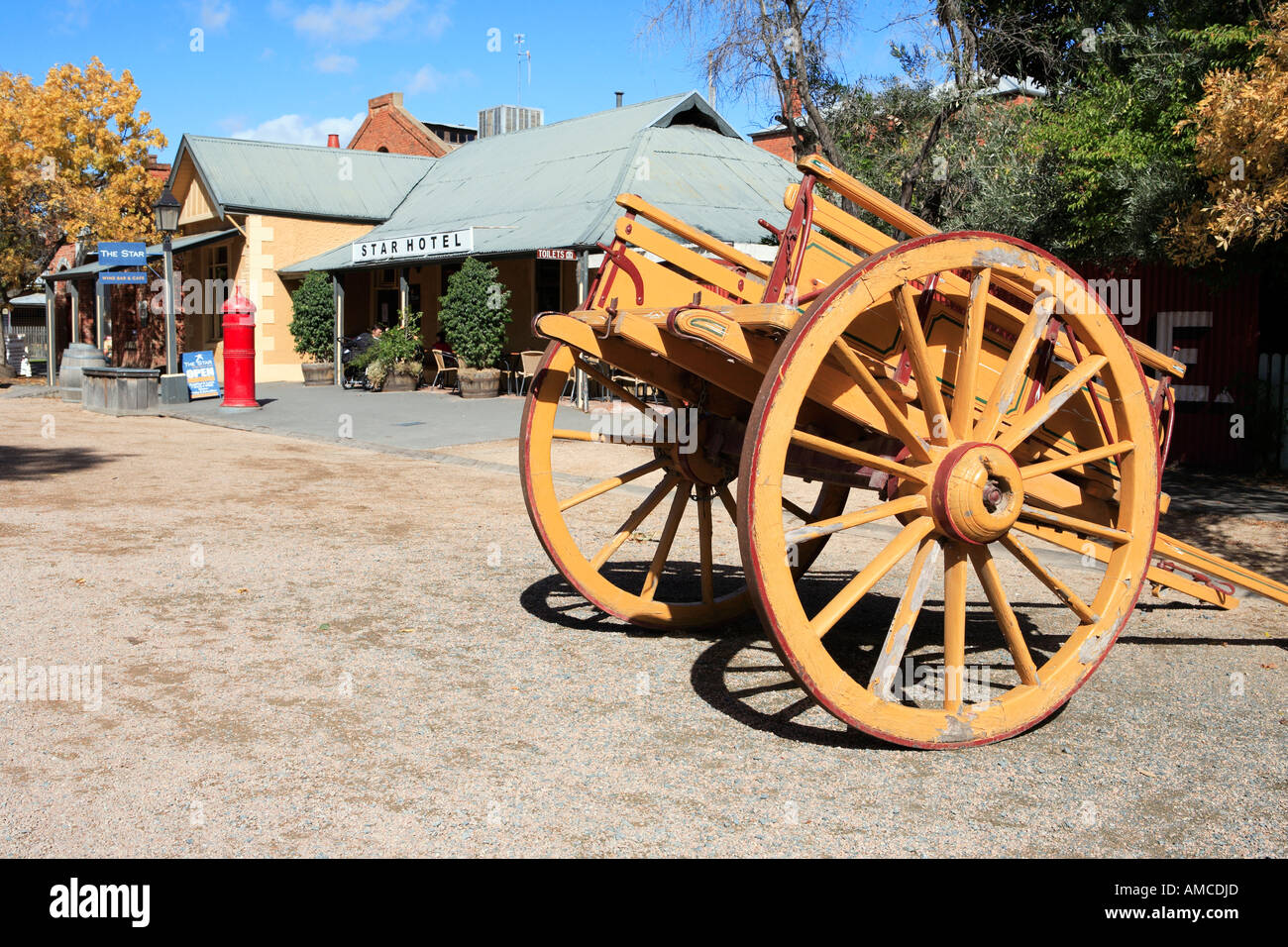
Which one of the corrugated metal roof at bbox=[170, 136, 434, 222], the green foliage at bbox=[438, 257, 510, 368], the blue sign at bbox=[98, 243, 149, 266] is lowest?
the green foliage at bbox=[438, 257, 510, 368]

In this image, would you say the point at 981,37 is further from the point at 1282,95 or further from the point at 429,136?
the point at 429,136

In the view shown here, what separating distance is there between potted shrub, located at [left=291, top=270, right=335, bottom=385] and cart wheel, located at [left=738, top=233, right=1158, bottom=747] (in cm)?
2228

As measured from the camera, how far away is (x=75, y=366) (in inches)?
808

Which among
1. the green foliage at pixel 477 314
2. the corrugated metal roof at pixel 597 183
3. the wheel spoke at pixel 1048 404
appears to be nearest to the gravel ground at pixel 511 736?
the wheel spoke at pixel 1048 404

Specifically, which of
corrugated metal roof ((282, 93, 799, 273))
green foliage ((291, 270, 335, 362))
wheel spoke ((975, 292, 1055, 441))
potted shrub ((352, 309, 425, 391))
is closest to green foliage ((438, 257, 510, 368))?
corrugated metal roof ((282, 93, 799, 273))

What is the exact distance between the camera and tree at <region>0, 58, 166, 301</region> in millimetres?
29406

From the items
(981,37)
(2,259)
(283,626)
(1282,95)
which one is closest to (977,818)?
(283,626)

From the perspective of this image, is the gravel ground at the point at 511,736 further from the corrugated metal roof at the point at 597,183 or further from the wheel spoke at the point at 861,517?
the corrugated metal roof at the point at 597,183

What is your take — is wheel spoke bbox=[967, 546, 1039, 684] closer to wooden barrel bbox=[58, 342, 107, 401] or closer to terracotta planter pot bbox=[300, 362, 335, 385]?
wooden barrel bbox=[58, 342, 107, 401]

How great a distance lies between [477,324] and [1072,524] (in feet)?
55.2

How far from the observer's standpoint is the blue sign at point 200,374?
19562 mm

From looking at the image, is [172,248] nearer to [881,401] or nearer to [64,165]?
[64,165]
